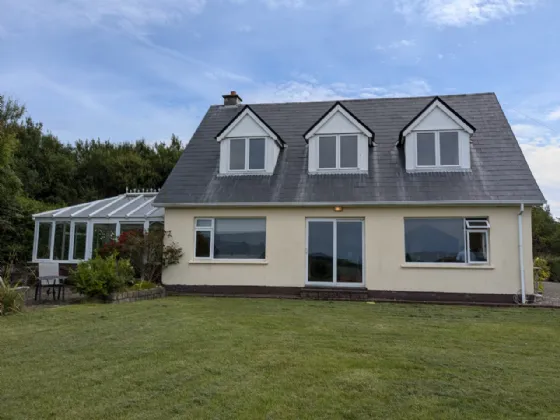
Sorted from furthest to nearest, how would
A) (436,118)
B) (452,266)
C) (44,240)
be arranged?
1. (44,240)
2. (436,118)
3. (452,266)

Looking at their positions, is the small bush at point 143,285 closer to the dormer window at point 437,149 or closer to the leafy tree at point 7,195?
the leafy tree at point 7,195

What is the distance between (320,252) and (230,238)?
3.18 m

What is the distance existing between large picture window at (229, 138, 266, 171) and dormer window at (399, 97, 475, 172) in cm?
523

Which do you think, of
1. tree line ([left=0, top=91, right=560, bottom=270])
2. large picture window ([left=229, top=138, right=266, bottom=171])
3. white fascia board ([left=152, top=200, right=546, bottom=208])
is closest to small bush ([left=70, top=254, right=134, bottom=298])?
white fascia board ([left=152, top=200, right=546, bottom=208])

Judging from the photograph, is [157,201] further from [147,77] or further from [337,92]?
[337,92]

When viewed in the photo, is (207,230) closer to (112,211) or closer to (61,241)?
(112,211)

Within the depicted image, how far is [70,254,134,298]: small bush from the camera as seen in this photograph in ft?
37.7

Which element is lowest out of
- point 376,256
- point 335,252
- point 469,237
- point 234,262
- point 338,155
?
point 234,262

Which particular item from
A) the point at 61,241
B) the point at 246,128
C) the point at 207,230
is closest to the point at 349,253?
the point at 207,230

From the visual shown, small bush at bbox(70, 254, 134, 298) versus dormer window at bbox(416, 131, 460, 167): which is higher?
dormer window at bbox(416, 131, 460, 167)

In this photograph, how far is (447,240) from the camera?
13438mm

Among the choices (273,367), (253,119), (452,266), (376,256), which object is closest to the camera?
(273,367)

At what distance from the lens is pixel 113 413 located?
4113 millimetres

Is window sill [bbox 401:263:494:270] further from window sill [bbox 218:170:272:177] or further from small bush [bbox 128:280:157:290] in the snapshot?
small bush [bbox 128:280:157:290]
